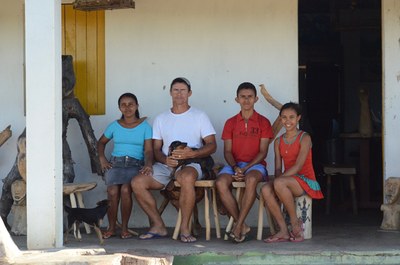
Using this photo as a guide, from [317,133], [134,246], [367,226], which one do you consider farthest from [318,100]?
[134,246]

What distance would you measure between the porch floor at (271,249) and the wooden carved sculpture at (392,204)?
0.11 m

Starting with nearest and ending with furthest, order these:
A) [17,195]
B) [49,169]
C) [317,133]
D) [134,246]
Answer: [49,169] < [134,246] < [17,195] < [317,133]

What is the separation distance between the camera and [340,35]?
11.9 meters

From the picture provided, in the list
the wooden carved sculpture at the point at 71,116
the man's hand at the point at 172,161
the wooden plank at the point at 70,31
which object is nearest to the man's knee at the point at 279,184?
the man's hand at the point at 172,161

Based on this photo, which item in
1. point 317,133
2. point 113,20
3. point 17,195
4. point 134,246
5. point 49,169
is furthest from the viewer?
point 317,133

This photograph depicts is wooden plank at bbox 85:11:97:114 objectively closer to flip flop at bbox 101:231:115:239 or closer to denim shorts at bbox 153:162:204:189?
denim shorts at bbox 153:162:204:189

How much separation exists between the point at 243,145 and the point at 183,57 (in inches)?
49.6

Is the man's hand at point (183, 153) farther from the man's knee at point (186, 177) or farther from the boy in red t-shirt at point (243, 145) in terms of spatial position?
the boy in red t-shirt at point (243, 145)

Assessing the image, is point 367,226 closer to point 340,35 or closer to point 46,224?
point 46,224

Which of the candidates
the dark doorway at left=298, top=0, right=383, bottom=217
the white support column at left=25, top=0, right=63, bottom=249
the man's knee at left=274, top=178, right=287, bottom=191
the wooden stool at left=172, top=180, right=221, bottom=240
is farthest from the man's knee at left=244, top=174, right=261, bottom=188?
the dark doorway at left=298, top=0, right=383, bottom=217

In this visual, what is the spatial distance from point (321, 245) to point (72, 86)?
2.83m

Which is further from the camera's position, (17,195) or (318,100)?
(318,100)

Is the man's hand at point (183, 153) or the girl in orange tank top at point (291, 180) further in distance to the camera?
the man's hand at point (183, 153)

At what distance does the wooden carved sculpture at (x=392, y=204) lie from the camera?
6.84m
